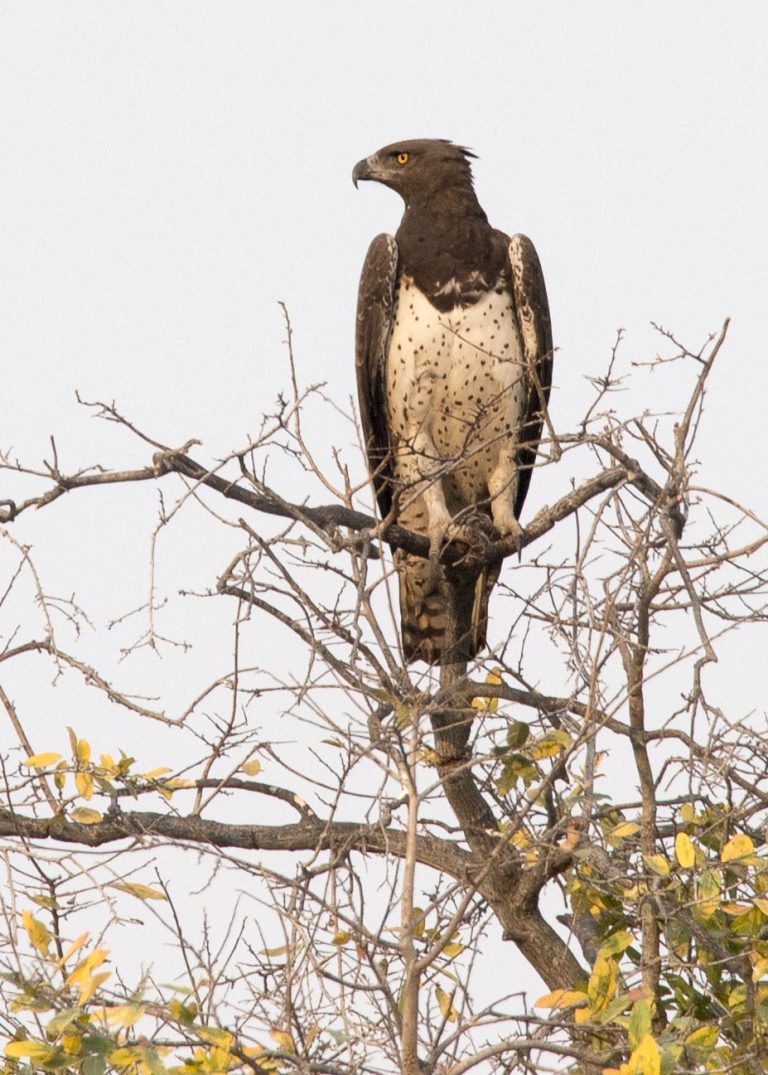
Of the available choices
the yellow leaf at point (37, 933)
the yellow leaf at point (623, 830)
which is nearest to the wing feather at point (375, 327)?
the yellow leaf at point (623, 830)

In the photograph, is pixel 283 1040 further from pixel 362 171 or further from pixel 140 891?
pixel 362 171

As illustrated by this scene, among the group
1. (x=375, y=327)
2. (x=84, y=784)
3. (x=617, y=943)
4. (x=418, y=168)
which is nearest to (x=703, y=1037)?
(x=617, y=943)

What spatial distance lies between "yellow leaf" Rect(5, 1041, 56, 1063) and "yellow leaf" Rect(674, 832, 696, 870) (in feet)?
5.08

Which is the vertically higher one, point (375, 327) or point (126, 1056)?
point (375, 327)

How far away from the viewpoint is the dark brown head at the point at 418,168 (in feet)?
22.6

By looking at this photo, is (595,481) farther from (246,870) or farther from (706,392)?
(246,870)

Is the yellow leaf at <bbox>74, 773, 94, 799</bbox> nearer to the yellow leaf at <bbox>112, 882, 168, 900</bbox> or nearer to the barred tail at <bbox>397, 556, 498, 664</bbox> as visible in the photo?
the yellow leaf at <bbox>112, 882, 168, 900</bbox>

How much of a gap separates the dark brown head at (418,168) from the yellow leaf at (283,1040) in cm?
442

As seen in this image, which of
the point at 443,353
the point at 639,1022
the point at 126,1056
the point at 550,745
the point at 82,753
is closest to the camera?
the point at 126,1056

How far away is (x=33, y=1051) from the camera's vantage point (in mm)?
2984

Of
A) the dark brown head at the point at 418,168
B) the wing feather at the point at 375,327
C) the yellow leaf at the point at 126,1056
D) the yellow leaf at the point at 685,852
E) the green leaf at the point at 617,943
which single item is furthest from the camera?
the dark brown head at the point at 418,168

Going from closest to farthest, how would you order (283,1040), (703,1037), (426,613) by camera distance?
(283,1040), (703,1037), (426,613)

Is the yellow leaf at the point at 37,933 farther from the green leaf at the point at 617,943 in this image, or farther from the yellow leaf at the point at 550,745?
the yellow leaf at the point at 550,745

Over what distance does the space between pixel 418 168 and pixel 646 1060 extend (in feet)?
16.0
